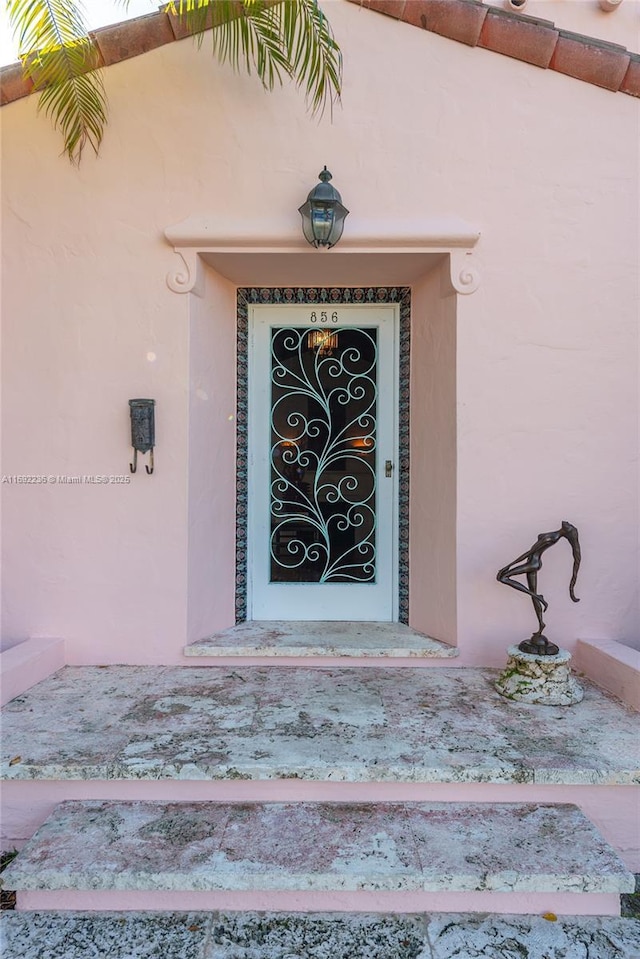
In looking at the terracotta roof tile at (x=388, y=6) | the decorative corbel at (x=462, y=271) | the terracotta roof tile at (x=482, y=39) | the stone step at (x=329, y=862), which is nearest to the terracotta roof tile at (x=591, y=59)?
the terracotta roof tile at (x=482, y=39)

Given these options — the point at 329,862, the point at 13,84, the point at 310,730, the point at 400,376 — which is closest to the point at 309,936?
the point at 329,862

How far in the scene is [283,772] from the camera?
234cm

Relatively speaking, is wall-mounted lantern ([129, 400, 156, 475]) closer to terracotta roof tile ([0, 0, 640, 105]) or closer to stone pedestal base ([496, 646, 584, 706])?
terracotta roof tile ([0, 0, 640, 105])

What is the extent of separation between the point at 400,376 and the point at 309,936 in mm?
3320

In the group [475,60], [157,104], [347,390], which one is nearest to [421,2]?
[475,60]

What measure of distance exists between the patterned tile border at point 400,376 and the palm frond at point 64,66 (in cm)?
139

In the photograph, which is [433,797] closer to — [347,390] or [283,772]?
[283,772]

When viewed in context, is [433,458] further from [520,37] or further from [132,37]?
[132,37]

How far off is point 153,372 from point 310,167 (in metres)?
1.69

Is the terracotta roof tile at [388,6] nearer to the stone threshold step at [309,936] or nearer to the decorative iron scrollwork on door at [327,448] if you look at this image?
the decorative iron scrollwork on door at [327,448]

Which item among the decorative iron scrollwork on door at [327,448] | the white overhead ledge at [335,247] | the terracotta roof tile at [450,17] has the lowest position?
the decorative iron scrollwork on door at [327,448]

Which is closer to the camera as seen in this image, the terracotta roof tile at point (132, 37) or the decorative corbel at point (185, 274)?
the terracotta roof tile at point (132, 37)

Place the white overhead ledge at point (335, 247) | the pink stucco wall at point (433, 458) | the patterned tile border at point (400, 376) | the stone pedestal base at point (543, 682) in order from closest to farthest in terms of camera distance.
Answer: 1. the stone pedestal base at point (543, 682)
2. the white overhead ledge at point (335, 247)
3. the pink stucco wall at point (433, 458)
4. the patterned tile border at point (400, 376)

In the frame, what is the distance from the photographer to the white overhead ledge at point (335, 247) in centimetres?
341
